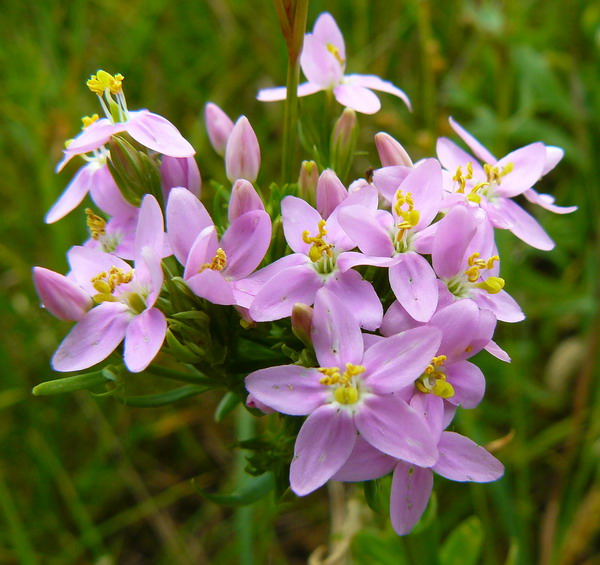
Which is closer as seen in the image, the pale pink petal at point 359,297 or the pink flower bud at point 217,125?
the pale pink petal at point 359,297

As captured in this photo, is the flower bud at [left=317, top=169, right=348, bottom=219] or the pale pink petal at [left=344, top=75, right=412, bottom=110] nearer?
the flower bud at [left=317, top=169, right=348, bottom=219]

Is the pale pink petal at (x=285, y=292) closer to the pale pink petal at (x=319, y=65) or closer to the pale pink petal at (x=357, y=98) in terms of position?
the pale pink petal at (x=357, y=98)

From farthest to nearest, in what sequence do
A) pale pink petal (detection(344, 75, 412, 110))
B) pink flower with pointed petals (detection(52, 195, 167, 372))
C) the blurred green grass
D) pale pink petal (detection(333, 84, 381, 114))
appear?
the blurred green grass < pale pink petal (detection(344, 75, 412, 110)) < pale pink petal (detection(333, 84, 381, 114)) < pink flower with pointed petals (detection(52, 195, 167, 372))

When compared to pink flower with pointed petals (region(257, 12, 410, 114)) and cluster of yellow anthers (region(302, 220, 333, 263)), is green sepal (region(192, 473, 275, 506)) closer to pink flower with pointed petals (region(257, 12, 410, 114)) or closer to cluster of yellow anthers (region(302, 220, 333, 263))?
cluster of yellow anthers (region(302, 220, 333, 263))

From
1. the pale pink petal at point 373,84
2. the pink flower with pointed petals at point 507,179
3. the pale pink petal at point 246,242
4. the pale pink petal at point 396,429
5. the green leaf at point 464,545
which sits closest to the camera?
the pale pink petal at point 396,429

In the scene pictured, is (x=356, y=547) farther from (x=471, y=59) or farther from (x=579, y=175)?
(x=471, y=59)

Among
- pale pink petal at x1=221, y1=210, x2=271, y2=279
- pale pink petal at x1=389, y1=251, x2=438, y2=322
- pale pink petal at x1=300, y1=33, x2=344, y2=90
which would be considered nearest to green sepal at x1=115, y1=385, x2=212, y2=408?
pale pink petal at x1=221, y1=210, x2=271, y2=279

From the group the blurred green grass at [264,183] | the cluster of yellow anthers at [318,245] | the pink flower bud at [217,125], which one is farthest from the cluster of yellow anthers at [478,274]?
the blurred green grass at [264,183]
